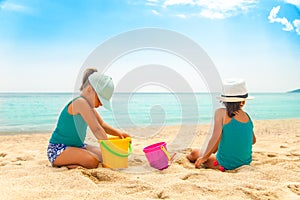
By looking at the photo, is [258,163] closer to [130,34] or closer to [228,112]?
[228,112]

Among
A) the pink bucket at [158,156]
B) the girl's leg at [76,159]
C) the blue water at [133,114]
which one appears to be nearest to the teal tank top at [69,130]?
the girl's leg at [76,159]

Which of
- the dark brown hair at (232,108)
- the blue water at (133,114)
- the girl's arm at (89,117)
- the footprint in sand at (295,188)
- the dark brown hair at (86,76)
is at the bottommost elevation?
the blue water at (133,114)

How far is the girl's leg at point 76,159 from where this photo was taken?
316 centimetres

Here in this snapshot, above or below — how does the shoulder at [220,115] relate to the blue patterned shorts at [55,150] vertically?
above

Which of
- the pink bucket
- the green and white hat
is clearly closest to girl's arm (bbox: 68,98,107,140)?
the green and white hat

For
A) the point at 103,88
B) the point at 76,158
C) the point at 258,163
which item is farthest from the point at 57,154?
the point at 258,163

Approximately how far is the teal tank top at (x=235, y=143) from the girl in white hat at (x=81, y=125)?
1292mm

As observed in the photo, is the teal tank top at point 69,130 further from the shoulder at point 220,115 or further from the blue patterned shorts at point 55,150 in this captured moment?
the shoulder at point 220,115

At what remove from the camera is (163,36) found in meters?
5.77

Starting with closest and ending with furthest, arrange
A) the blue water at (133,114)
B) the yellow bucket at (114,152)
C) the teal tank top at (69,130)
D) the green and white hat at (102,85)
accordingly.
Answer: the yellow bucket at (114,152), the green and white hat at (102,85), the teal tank top at (69,130), the blue water at (133,114)

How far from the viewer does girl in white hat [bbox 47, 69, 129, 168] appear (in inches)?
126

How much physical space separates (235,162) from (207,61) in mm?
2189

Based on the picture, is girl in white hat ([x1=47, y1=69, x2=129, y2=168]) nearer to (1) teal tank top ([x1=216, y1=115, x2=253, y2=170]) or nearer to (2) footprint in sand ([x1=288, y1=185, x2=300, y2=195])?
(1) teal tank top ([x1=216, y1=115, x2=253, y2=170])

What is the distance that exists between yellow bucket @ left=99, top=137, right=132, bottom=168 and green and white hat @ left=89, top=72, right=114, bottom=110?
0.42 meters
